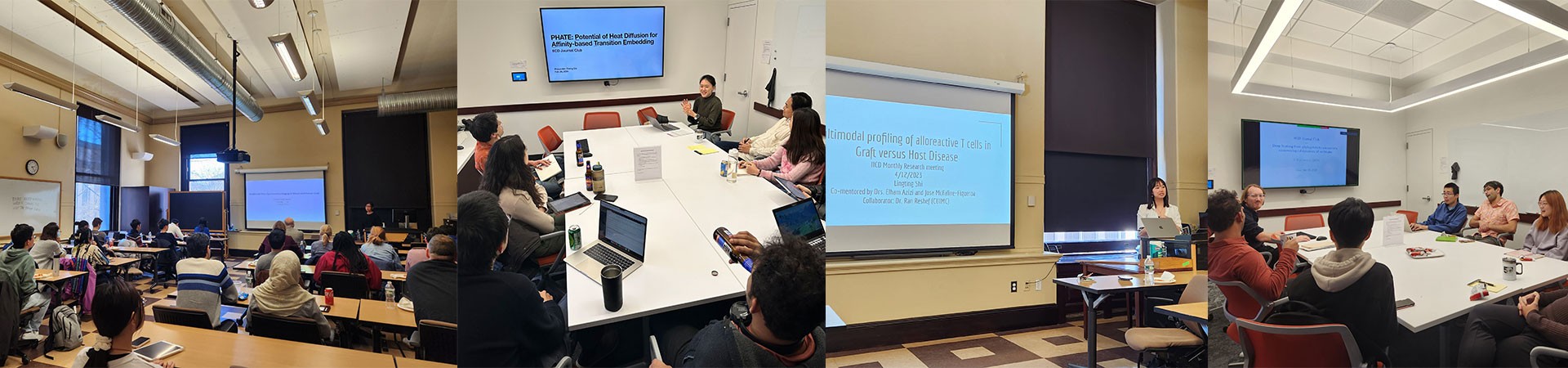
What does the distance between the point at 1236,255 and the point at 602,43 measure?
5.32 ft

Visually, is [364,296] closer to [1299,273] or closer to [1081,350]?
[1081,350]

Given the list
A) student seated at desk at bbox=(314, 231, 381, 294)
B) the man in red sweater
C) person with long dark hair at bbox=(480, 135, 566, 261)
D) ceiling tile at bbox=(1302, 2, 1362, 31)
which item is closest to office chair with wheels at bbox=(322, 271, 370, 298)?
student seated at desk at bbox=(314, 231, 381, 294)

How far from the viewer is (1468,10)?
3.55ft

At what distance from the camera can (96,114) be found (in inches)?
57.9

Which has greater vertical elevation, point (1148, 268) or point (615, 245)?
point (615, 245)

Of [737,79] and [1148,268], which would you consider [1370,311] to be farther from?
[737,79]

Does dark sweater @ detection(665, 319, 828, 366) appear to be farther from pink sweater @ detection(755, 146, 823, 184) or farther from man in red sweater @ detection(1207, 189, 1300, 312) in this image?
man in red sweater @ detection(1207, 189, 1300, 312)

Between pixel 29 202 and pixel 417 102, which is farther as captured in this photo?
pixel 29 202

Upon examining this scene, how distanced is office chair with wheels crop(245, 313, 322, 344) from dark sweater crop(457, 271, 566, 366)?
833mm

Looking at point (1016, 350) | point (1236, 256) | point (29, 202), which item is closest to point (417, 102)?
point (29, 202)

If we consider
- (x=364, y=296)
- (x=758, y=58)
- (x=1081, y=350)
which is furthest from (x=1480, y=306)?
(x=364, y=296)

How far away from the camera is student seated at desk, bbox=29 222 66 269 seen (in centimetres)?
142

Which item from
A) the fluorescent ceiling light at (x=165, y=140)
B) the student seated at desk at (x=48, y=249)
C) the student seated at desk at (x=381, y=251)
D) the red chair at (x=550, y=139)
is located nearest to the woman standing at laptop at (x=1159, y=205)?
the red chair at (x=550, y=139)

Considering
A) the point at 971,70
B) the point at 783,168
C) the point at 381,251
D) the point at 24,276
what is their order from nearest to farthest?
the point at 783,168 < the point at 381,251 < the point at 24,276 < the point at 971,70
